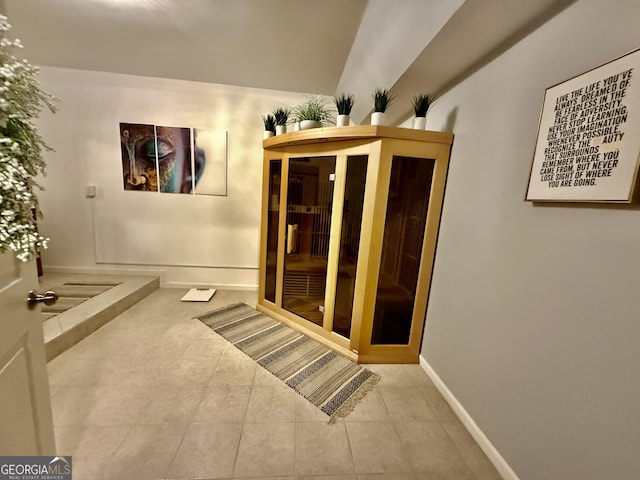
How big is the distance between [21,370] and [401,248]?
7.21 ft

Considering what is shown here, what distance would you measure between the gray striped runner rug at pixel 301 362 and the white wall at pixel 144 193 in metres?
1.04

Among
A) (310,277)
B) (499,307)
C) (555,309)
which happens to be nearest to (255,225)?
(310,277)

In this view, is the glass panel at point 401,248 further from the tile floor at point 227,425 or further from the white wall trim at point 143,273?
the white wall trim at point 143,273

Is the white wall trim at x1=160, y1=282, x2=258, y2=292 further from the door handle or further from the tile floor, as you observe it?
the door handle

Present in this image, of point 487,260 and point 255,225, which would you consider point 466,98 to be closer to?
point 487,260

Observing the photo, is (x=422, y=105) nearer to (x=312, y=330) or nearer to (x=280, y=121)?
(x=280, y=121)

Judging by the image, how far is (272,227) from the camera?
2678 mm

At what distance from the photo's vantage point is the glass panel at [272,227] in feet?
8.36

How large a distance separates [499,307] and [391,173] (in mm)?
1124

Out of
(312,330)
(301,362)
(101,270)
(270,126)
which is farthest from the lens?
(101,270)

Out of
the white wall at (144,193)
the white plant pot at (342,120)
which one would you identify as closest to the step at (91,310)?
the white wall at (144,193)

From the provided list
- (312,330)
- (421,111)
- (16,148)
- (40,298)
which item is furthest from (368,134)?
(40,298)

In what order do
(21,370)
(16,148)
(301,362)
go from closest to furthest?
(16,148), (21,370), (301,362)

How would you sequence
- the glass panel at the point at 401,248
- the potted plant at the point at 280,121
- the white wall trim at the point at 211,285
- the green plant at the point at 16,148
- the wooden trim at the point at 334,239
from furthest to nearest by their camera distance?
the white wall trim at the point at 211,285, the potted plant at the point at 280,121, the wooden trim at the point at 334,239, the glass panel at the point at 401,248, the green plant at the point at 16,148
